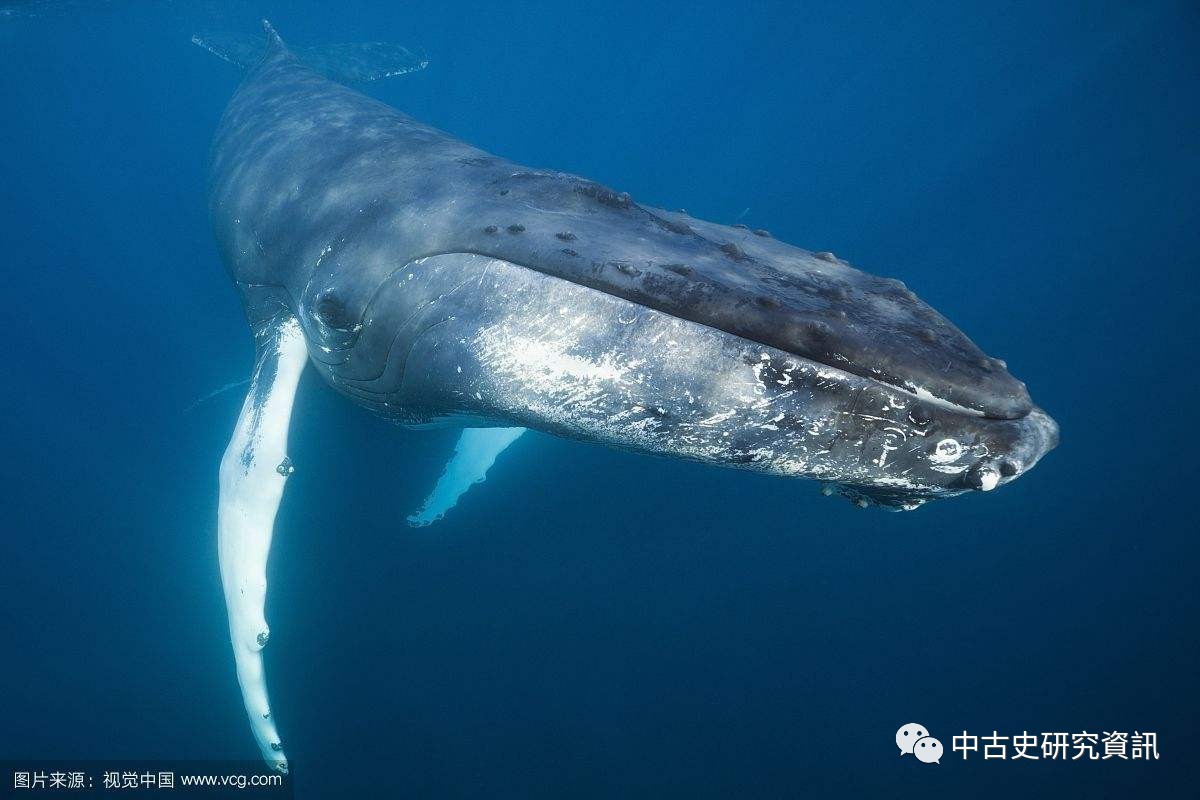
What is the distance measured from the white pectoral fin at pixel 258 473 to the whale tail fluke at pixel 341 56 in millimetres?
13142

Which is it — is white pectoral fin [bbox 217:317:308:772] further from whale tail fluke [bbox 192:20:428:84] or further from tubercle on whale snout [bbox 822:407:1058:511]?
whale tail fluke [bbox 192:20:428:84]

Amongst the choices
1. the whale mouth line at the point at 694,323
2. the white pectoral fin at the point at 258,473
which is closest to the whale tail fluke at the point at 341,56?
the white pectoral fin at the point at 258,473

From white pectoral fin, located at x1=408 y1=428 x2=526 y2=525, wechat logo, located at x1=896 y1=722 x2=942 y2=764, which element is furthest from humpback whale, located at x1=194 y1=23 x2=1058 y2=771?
wechat logo, located at x1=896 y1=722 x2=942 y2=764

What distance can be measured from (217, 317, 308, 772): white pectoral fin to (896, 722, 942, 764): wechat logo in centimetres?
1182

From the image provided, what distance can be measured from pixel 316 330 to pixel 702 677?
959 cm

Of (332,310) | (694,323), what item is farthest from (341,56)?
(694,323)

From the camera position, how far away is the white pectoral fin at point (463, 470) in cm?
866

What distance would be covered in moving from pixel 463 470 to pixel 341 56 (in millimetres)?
14142

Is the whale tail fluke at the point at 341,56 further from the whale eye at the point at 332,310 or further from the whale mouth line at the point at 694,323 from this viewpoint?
the whale mouth line at the point at 694,323

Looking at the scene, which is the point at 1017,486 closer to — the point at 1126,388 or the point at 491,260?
the point at 1126,388

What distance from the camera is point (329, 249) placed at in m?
4.09

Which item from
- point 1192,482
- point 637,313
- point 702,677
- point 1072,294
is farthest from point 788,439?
point 1072,294

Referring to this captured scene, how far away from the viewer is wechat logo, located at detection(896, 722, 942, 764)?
37.4 ft

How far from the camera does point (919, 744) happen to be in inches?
454
